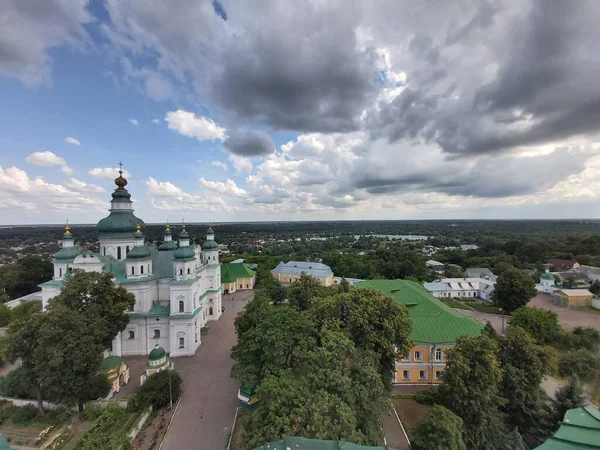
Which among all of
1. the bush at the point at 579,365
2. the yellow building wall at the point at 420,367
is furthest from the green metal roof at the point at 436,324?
the bush at the point at 579,365

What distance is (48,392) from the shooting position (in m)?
14.9

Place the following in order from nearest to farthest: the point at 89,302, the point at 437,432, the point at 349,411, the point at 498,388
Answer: the point at 349,411
the point at 437,432
the point at 498,388
the point at 89,302

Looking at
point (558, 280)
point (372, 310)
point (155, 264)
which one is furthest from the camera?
point (558, 280)

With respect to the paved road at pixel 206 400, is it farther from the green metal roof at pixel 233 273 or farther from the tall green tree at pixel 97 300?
the green metal roof at pixel 233 273

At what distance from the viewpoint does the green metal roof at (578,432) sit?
1085 centimetres

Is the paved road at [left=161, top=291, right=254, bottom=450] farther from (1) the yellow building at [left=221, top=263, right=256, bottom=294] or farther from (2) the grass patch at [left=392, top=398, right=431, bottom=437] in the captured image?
(1) the yellow building at [left=221, top=263, right=256, bottom=294]

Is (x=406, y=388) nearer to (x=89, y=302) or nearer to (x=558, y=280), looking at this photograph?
(x=89, y=302)

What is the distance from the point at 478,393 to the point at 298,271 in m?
41.6

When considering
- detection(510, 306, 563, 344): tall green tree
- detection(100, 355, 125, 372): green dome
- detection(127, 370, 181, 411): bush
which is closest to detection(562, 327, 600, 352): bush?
detection(510, 306, 563, 344): tall green tree

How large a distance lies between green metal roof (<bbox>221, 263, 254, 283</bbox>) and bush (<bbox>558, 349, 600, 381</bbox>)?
39.8 metres

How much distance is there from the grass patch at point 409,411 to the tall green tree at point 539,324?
13680mm

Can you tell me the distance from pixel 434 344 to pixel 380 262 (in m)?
36.6

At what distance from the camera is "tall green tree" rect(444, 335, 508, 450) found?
43.5 feet

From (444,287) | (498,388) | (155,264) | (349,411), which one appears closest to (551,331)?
(498,388)
